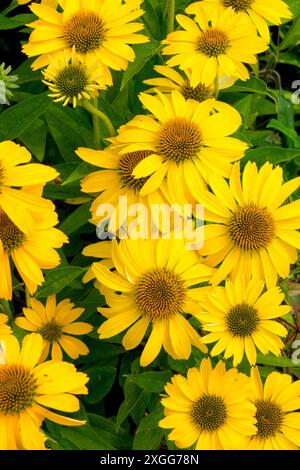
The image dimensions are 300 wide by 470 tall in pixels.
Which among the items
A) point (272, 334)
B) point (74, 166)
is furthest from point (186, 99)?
point (272, 334)

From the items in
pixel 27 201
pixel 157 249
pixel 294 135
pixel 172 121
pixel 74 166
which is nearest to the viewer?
pixel 27 201

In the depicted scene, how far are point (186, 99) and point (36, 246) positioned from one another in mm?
646

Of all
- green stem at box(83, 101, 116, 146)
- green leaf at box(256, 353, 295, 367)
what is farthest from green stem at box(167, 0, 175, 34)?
green leaf at box(256, 353, 295, 367)

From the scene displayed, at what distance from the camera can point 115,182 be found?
1.68 m

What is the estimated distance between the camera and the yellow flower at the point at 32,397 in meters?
1.35

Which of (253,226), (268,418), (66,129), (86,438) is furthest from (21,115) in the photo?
(268,418)

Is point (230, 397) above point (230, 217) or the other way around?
the other way around

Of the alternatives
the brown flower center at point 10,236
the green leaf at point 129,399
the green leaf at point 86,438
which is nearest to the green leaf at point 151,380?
the green leaf at point 129,399

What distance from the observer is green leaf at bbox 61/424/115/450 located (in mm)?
1580

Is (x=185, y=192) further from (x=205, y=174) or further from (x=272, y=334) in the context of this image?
(x=272, y=334)

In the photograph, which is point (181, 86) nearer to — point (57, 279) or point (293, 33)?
point (57, 279)

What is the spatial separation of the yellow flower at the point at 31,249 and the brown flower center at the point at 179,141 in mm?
316

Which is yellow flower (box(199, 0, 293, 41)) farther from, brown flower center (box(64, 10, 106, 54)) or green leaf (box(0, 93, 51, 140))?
green leaf (box(0, 93, 51, 140))

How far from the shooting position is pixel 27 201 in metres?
1.49
